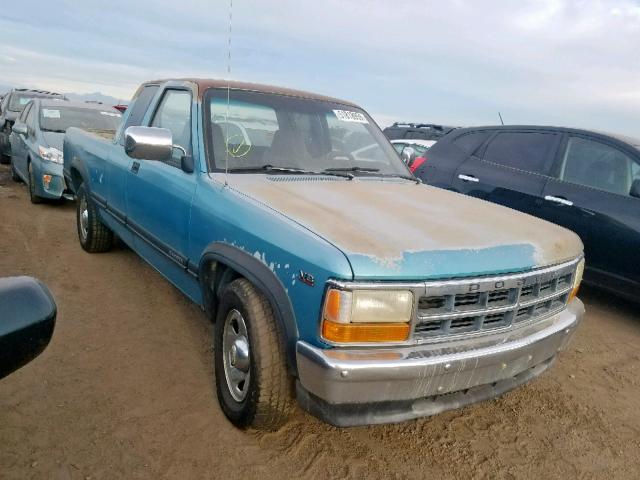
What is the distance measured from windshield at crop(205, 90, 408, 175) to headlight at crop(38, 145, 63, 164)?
4.64 m

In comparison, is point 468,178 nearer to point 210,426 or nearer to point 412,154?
point 412,154

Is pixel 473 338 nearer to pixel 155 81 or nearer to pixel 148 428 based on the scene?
pixel 148 428

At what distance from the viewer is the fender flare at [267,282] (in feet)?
7.16

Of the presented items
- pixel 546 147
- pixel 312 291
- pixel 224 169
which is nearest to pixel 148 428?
pixel 312 291

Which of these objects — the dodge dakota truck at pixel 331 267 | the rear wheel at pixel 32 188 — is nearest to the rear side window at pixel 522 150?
the dodge dakota truck at pixel 331 267

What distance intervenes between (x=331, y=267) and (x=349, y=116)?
2205mm

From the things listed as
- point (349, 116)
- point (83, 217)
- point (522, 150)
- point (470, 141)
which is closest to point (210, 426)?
point (349, 116)

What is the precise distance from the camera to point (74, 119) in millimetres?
8078

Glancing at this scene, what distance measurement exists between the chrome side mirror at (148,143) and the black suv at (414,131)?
9991 millimetres

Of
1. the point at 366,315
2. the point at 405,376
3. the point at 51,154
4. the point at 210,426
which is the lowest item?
the point at 210,426

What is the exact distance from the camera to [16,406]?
2.69 m

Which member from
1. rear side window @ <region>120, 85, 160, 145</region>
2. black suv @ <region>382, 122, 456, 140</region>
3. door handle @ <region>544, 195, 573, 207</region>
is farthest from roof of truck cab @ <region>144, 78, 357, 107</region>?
black suv @ <region>382, 122, 456, 140</region>

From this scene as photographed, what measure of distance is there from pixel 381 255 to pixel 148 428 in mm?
1528

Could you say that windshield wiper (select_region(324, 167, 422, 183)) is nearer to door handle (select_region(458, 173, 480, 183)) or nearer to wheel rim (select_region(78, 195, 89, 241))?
door handle (select_region(458, 173, 480, 183))
